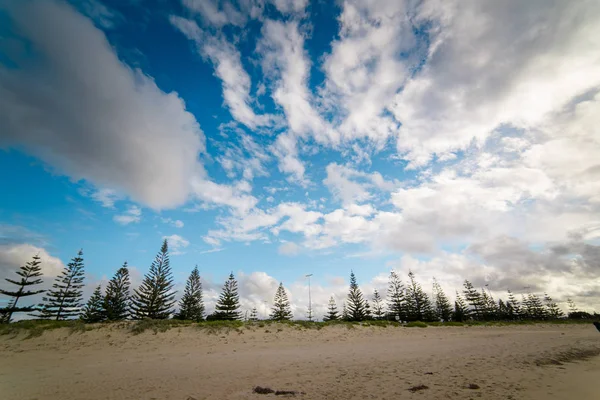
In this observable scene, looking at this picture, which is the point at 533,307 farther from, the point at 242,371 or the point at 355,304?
the point at 242,371

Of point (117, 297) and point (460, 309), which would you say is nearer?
point (117, 297)

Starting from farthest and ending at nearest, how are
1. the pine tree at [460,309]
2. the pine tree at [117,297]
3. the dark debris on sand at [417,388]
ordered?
the pine tree at [460,309], the pine tree at [117,297], the dark debris on sand at [417,388]

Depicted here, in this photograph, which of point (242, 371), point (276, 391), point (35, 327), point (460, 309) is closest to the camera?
point (276, 391)

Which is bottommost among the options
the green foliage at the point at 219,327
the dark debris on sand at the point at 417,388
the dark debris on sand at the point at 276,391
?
the dark debris on sand at the point at 276,391

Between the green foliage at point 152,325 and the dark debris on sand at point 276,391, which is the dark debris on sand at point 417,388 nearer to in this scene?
the dark debris on sand at point 276,391

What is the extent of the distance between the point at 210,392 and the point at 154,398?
121 centimetres

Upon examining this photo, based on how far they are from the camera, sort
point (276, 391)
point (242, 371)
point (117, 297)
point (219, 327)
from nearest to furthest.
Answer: point (276, 391), point (242, 371), point (219, 327), point (117, 297)

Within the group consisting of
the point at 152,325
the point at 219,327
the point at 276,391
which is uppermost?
the point at 152,325

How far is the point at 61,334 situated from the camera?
14258 millimetres

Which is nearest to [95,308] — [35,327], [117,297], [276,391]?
[117,297]

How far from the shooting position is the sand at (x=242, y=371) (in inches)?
237

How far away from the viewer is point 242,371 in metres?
8.41

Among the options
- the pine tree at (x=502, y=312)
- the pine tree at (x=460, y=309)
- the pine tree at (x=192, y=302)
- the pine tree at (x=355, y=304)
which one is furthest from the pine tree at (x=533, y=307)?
the pine tree at (x=192, y=302)

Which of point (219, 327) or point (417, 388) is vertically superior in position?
point (219, 327)
